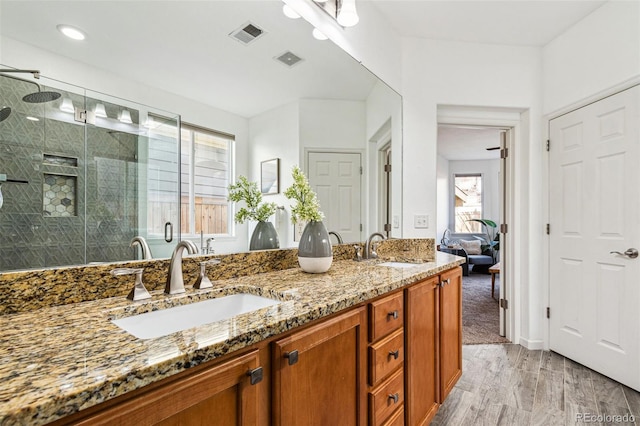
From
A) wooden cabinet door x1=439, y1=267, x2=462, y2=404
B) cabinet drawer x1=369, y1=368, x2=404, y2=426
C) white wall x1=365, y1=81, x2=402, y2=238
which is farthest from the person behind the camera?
white wall x1=365, y1=81, x2=402, y2=238

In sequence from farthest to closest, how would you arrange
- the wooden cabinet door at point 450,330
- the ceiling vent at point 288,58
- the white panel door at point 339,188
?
the white panel door at point 339,188, the wooden cabinet door at point 450,330, the ceiling vent at point 288,58

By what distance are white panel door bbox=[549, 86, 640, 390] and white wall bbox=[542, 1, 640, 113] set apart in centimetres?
14

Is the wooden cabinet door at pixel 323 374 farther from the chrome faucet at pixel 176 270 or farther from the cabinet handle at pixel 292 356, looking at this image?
the chrome faucet at pixel 176 270

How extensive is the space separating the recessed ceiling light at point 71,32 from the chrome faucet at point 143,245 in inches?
24.1

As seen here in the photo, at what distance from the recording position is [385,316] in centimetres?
123

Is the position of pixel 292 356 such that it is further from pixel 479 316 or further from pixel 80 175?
pixel 479 316

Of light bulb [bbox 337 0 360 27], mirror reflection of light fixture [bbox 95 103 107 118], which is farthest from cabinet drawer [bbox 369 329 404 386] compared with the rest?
light bulb [bbox 337 0 360 27]

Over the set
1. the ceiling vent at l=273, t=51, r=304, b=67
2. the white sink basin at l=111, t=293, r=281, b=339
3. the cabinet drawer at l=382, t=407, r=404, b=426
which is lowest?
the cabinet drawer at l=382, t=407, r=404, b=426

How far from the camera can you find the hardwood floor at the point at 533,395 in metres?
1.77

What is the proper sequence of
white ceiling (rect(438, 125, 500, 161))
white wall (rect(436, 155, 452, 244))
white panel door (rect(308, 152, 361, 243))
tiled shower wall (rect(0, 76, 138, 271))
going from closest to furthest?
tiled shower wall (rect(0, 76, 138, 271)), white panel door (rect(308, 152, 361, 243)), white ceiling (rect(438, 125, 500, 161)), white wall (rect(436, 155, 452, 244))

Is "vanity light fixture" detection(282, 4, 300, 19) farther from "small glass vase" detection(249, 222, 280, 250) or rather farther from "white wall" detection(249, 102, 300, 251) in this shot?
"small glass vase" detection(249, 222, 280, 250)

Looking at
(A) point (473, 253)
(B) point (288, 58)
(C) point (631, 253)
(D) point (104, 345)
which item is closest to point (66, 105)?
(D) point (104, 345)

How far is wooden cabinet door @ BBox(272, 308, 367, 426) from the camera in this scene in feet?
2.61

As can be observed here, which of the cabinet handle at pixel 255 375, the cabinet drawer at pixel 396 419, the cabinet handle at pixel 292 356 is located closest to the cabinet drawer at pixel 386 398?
Result: the cabinet drawer at pixel 396 419
